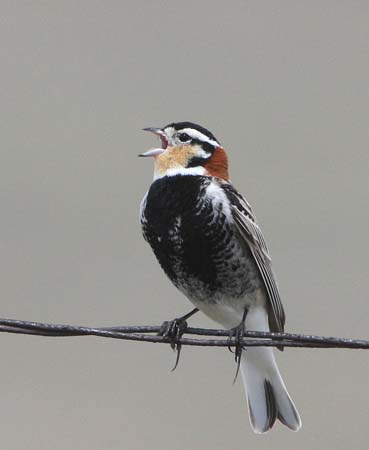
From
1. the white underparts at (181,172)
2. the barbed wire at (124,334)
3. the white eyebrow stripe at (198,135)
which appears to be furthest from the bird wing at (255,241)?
the barbed wire at (124,334)

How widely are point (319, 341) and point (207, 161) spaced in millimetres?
1724

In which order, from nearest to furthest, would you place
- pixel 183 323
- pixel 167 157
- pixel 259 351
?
1. pixel 183 323
2. pixel 167 157
3. pixel 259 351

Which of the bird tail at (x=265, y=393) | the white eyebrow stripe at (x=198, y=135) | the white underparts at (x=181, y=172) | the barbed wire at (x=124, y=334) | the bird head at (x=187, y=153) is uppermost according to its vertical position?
the white eyebrow stripe at (x=198, y=135)

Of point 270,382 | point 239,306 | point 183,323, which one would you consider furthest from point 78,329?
point 270,382

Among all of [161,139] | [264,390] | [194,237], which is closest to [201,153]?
[161,139]

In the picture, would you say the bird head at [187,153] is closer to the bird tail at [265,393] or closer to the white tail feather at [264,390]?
the white tail feather at [264,390]

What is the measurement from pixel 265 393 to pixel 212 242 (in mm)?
866

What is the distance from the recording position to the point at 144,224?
14.1 ft

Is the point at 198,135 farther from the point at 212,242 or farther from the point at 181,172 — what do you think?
the point at 212,242

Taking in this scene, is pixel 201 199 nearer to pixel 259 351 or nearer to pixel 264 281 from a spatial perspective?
pixel 264 281

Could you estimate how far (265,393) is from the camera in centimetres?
456

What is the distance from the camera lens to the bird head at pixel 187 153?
14.4ft

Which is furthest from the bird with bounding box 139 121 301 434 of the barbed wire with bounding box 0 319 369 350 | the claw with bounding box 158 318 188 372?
the barbed wire with bounding box 0 319 369 350

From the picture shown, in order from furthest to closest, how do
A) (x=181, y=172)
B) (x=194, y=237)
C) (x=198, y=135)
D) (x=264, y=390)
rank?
(x=264, y=390)
(x=198, y=135)
(x=181, y=172)
(x=194, y=237)
